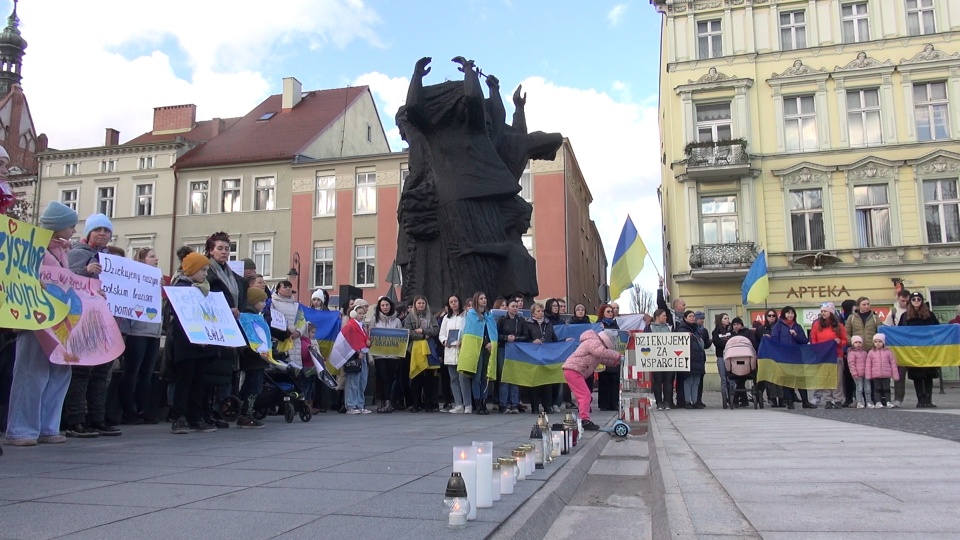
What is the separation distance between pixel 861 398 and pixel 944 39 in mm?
23499

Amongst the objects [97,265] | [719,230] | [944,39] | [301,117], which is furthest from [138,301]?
[301,117]

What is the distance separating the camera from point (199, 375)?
290 inches

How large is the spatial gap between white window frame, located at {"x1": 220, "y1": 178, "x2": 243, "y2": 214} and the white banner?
1445 inches

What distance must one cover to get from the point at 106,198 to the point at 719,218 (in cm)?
3474

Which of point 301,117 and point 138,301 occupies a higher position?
point 301,117

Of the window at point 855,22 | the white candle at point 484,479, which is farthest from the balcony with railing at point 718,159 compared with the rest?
the white candle at point 484,479

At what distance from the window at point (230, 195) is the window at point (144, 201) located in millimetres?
4626

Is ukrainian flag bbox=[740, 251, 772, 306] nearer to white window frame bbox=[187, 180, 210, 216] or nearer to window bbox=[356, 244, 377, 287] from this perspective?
window bbox=[356, 244, 377, 287]

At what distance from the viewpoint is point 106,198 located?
45156mm

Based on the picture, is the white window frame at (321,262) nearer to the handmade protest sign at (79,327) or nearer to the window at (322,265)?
the window at (322,265)

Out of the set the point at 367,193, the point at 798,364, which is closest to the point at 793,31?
the point at 367,193

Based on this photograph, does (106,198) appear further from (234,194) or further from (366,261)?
(366,261)

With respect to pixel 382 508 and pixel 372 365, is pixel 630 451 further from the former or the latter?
pixel 372 365

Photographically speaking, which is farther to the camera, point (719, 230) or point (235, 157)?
point (235, 157)
